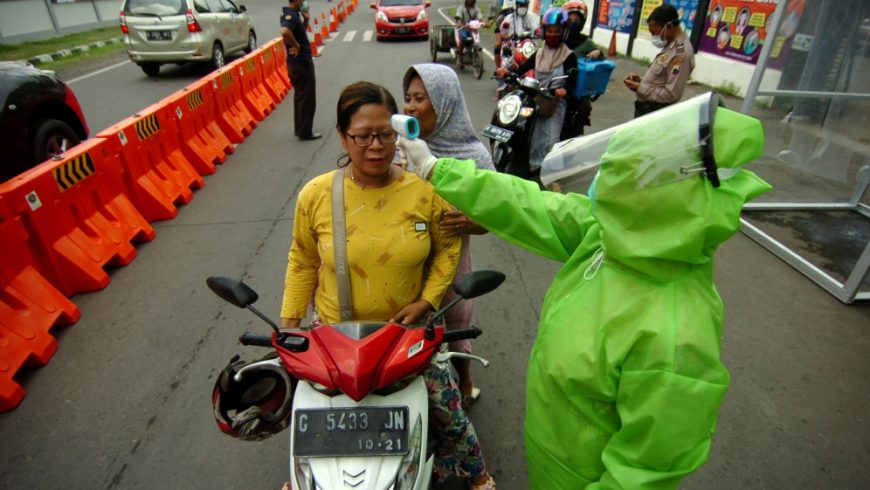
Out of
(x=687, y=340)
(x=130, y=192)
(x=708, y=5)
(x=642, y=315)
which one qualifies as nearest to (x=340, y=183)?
(x=642, y=315)

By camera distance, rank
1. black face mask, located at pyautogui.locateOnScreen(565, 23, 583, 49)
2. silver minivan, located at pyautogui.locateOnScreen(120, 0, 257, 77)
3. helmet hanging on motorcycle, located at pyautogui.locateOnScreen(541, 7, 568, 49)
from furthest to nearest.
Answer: silver minivan, located at pyautogui.locateOnScreen(120, 0, 257, 77) → black face mask, located at pyautogui.locateOnScreen(565, 23, 583, 49) → helmet hanging on motorcycle, located at pyautogui.locateOnScreen(541, 7, 568, 49)

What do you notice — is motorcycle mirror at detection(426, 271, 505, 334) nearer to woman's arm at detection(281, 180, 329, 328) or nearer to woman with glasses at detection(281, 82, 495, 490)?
woman with glasses at detection(281, 82, 495, 490)

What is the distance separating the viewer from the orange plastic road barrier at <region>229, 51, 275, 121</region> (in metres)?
7.96

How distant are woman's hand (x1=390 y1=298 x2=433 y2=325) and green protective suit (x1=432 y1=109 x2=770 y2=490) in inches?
21.8

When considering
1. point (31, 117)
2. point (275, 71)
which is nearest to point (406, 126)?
point (31, 117)

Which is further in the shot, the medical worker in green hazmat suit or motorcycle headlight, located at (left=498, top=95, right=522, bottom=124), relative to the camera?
motorcycle headlight, located at (left=498, top=95, right=522, bottom=124)

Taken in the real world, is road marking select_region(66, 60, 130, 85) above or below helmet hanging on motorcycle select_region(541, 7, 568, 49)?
below

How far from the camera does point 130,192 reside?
4.62m

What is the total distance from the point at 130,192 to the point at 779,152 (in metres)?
6.93

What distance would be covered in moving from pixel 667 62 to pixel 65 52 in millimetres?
16768

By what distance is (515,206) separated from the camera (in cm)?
155

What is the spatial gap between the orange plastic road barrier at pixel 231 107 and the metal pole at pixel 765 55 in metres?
6.53

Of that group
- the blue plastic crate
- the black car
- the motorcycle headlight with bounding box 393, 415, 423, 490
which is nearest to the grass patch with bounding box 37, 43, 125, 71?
the black car

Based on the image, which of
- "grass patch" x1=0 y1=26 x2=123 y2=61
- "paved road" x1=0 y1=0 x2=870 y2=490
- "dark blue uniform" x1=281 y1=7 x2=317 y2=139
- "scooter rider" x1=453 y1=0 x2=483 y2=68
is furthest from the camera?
"grass patch" x1=0 y1=26 x2=123 y2=61
